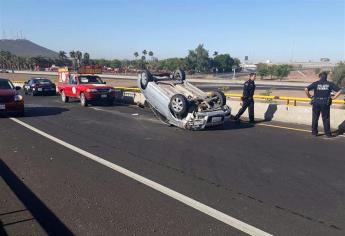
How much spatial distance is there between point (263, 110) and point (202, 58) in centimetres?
11724

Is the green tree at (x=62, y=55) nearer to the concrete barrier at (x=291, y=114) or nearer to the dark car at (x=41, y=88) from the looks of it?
the dark car at (x=41, y=88)

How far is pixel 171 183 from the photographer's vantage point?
6.70m

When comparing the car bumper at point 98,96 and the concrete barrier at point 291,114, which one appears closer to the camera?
the concrete barrier at point 291,114

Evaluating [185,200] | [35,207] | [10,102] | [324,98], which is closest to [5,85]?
[10,102]

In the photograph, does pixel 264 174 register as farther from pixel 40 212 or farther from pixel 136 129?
pixel 136 129

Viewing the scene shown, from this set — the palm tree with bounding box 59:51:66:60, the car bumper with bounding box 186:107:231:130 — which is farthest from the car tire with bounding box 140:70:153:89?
the palm tree with bounding box 59:51:66:60

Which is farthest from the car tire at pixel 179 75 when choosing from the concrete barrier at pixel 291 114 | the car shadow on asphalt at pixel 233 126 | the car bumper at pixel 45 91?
the car bumper at pixel 45 91

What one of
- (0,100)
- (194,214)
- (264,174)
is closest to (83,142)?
(264,174)

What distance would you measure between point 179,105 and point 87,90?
905cm

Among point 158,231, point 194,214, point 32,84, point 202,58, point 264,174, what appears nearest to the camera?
point 158,231

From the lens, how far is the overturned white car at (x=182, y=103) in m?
12.3

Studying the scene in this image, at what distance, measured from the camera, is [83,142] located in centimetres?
1030

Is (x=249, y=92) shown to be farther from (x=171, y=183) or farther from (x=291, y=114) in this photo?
(x=171, y=183)

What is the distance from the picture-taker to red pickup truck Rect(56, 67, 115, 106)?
20.4 metres
